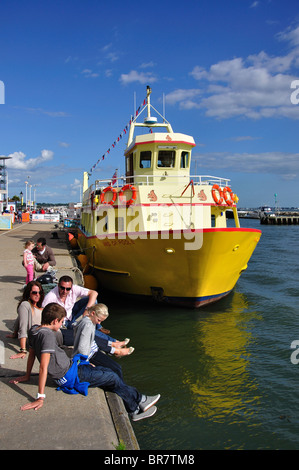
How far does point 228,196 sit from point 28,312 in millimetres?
9207

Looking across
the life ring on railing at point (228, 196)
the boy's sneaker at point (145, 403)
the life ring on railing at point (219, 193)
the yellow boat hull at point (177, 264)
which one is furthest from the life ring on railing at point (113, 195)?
the boy's sneaker at point (145, 403)

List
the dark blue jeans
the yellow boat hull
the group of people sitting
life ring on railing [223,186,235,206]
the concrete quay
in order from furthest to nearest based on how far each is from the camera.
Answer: life ring on railing [223,186,235,206], the yellow boat hull, the dark blue jeans, the group of people sitting, the concrete quay

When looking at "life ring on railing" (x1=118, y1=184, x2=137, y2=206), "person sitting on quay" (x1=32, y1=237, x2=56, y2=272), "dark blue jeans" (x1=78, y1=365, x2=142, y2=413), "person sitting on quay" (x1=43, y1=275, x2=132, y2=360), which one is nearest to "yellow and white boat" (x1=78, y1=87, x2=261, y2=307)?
"life ring on railing" (x1=118, y1=184, x2=137, y2=206)

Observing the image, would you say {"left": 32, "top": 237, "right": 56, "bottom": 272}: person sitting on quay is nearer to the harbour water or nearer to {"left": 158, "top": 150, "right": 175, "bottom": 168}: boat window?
the harbour water

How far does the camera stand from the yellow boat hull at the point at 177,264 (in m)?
10.6

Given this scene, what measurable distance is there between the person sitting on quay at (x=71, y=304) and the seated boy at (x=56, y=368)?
85 cm

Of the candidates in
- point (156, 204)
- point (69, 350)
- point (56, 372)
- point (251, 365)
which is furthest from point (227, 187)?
point (56, 372)

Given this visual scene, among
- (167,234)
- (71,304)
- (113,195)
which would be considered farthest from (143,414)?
(113,195)

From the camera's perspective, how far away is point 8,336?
257 inches

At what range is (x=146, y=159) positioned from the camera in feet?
46.7

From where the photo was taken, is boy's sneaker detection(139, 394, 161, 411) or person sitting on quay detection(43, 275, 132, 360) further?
person sitting on quay detection(43, 275, 132, 360)

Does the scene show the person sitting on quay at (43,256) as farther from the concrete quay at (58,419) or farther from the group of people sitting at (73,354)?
the concrete quay at (58,419)

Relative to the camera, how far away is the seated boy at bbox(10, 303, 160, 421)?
4.45 metres

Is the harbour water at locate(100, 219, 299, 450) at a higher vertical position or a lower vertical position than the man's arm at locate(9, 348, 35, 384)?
lower
